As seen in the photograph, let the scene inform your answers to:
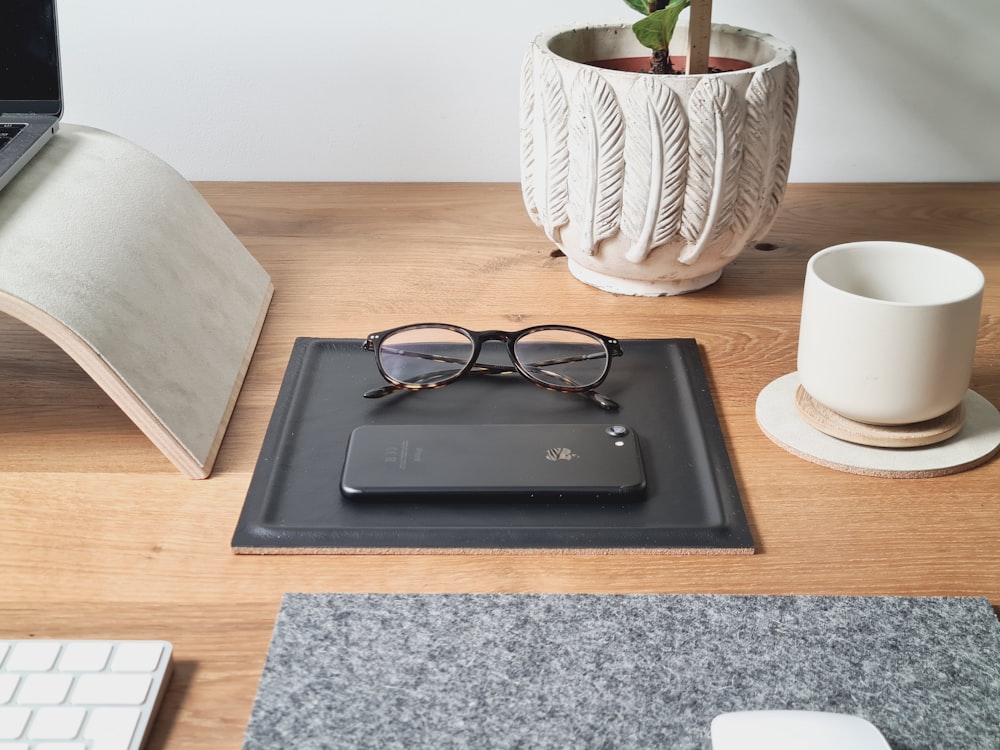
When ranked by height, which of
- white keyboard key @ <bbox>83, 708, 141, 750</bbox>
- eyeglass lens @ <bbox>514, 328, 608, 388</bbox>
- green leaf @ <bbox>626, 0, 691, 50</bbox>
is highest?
green leaf @ <bbox>626, 0, 691, 50</bbox>

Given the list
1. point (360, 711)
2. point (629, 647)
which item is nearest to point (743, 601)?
point (629, 647)

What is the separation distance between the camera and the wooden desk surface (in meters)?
0.46

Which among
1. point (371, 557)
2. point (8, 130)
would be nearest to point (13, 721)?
point (371, 557)

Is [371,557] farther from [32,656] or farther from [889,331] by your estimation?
[889,331]

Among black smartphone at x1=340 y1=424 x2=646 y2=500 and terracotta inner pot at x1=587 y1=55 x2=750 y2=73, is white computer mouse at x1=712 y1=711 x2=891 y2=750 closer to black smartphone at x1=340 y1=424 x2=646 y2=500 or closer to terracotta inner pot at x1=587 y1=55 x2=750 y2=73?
black smartphone at x1=340 y1=424 x2=646 y2=500

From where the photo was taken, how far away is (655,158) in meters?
0.63

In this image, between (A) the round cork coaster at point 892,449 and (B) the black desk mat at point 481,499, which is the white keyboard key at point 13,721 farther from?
→ (A) the round cork coaster at point 892,449

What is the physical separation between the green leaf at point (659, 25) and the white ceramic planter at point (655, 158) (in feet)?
0.14

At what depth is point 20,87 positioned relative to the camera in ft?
2.27

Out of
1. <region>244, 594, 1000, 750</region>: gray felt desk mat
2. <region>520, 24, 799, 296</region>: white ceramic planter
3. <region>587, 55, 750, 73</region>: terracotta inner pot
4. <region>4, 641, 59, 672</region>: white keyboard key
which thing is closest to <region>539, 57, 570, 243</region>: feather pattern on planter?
<region>520, 24, 799, 296</region>: white ceramic planter

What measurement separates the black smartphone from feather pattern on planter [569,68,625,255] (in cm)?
18

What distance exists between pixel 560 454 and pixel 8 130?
1.49ft

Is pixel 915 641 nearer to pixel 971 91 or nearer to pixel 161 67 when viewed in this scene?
pixel 971 91

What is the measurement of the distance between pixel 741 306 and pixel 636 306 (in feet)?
0.26
